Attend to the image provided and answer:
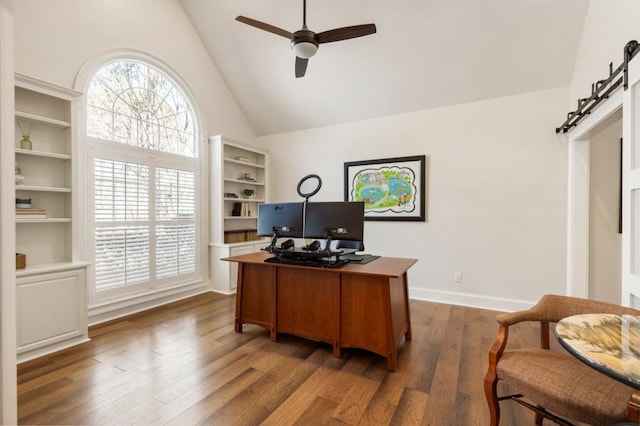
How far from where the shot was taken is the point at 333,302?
8.42ft

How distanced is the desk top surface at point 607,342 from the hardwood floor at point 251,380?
851 millimetres

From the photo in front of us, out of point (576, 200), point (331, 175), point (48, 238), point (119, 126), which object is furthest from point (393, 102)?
point (48, 238)

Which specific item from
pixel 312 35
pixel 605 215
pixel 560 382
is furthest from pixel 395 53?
pixel 560 382

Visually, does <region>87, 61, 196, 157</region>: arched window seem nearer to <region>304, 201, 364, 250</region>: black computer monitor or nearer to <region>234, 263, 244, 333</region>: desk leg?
<region>234, 263, 244, 333</region>: desk leg

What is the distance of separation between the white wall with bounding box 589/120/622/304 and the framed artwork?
71.3 inches

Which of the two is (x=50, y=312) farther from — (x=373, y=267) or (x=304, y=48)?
(x=304, y=48)

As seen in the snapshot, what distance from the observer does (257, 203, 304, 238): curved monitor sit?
272 centimetres

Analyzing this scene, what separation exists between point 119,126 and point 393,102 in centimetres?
360

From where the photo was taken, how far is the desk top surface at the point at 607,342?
0.93 m

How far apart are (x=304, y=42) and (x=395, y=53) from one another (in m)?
1.68

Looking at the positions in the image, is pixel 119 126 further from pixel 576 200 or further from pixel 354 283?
pixel 576 200

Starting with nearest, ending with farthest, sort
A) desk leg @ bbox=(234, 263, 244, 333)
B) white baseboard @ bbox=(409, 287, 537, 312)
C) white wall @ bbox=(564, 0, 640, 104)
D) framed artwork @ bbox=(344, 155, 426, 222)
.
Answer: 1. white wall @ bbox=(564, 0, 640, 104)
2. desk leg @ bbox=(234, 263, 244, 333)
3. white baseboard @ bbox=(409, 287, 537, 312)
4. framed artwork @ bbox=(344, 155, 426, 222)

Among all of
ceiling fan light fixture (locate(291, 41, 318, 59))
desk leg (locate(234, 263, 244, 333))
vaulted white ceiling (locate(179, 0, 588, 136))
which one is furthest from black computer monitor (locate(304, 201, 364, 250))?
vaulted white ceiling (locate(179, 0, 588, 136))

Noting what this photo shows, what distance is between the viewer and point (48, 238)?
289 centimetres
